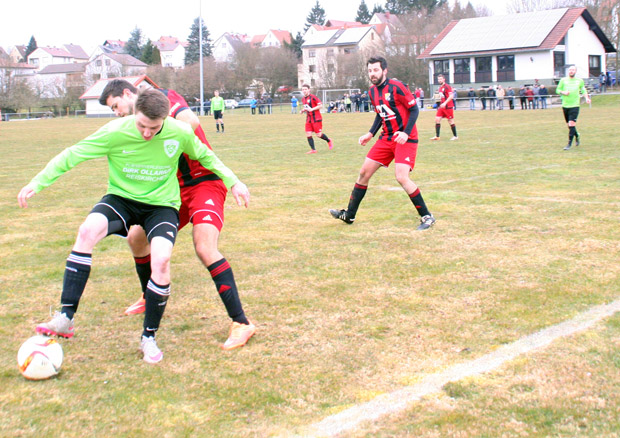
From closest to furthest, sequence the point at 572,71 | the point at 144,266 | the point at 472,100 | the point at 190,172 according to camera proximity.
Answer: the point at 190,172
the point at 144,266
the point at 572,71
the point at 472,100

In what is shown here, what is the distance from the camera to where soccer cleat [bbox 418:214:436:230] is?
7447mm

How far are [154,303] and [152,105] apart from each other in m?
1.18

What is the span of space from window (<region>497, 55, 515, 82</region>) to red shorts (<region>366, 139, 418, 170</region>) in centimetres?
5343

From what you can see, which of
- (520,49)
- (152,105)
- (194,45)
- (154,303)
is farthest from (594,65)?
(154,303)

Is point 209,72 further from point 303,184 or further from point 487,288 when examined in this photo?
point 487,288

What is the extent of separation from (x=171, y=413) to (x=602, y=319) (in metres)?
2.87

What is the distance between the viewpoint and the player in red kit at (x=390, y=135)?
7.71 meters

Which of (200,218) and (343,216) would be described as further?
(343,216)

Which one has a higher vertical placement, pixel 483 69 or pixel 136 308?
pixel 483 69

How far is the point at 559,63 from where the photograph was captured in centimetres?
5641

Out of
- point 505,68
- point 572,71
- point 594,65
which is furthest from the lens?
point 594,65

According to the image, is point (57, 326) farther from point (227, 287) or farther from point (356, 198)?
point (356, 198)

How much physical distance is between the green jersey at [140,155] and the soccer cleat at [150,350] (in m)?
0.87

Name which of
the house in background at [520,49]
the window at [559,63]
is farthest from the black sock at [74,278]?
the window at [559,63]
